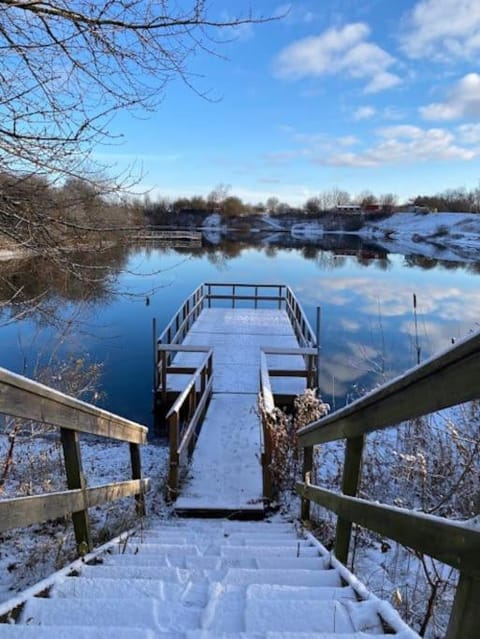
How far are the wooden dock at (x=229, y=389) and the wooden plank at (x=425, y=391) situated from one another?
3478 mm

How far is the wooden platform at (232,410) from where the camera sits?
5.43 meters

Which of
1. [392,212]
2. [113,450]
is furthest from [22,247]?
[392,212]

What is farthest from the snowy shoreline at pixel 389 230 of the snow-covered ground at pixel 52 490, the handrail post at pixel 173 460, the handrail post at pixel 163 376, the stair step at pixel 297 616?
the stair step at pixel 297 616

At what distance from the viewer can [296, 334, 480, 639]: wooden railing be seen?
1.02 meters

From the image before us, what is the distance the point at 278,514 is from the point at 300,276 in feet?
94.9

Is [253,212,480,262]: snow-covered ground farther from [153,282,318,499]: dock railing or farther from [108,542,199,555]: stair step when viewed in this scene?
[108,542,199,555]: stair step

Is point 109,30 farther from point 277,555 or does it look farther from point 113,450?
point 113,450

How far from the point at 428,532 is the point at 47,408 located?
144cm

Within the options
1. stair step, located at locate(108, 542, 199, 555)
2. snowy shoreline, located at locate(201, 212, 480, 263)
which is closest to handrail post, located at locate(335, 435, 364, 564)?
stair step, located at locate(108, 542, 199, 555)

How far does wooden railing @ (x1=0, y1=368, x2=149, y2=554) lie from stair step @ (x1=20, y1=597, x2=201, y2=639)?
0.95 ft

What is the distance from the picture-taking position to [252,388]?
32.0ft

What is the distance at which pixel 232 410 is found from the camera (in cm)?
853

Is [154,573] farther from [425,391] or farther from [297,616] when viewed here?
[425,391]

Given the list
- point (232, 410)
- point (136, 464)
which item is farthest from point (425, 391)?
point (232, 410)
